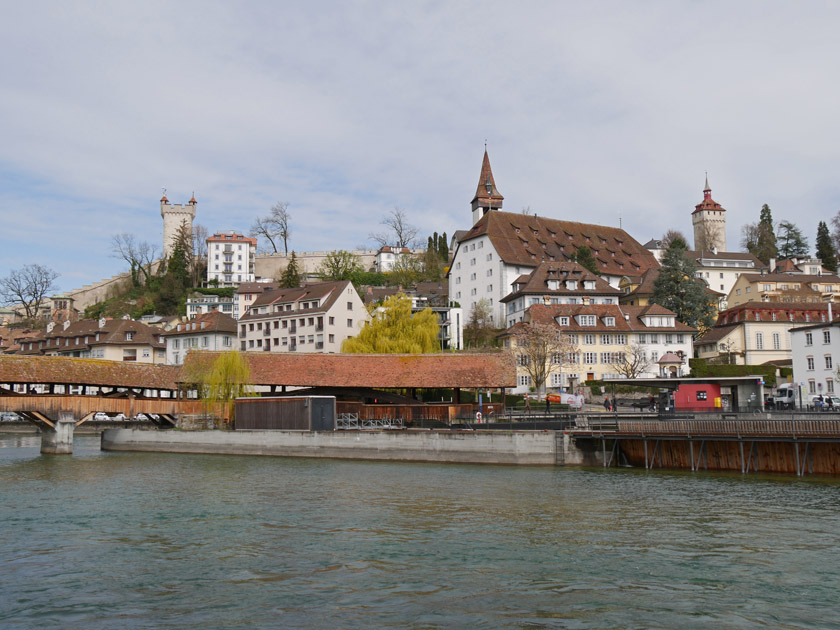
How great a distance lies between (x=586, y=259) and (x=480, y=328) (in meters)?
18.8

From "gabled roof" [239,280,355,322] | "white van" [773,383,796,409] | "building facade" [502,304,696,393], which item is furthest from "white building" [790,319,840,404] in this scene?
"gabled roof" [239,280,355,322]

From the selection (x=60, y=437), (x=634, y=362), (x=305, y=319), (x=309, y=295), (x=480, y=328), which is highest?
(x=309, y=295)

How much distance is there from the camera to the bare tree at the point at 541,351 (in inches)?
2293

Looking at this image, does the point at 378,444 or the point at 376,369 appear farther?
the point at 376,369

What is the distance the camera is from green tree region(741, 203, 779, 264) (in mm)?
121688

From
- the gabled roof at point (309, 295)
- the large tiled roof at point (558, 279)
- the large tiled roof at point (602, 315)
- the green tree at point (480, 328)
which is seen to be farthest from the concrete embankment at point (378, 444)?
the large tiled roof at point (558, 279)

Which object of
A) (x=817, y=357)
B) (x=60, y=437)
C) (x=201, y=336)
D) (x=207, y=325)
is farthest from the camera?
(x=201, y=336)

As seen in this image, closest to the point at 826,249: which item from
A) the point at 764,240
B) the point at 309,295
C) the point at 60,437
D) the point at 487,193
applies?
the point at 764,240

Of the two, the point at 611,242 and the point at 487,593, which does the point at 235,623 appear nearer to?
the point at 487,593

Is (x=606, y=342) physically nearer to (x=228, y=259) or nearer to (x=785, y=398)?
(x=785, y=398)

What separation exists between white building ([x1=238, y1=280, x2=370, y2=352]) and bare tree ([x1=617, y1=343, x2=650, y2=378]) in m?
23.8

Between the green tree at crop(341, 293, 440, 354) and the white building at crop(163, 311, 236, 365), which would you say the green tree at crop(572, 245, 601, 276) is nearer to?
the green tree at crop(341, 293, 440, 354)

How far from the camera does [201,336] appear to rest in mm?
80562

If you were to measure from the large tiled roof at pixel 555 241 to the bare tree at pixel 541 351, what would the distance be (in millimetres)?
19266
